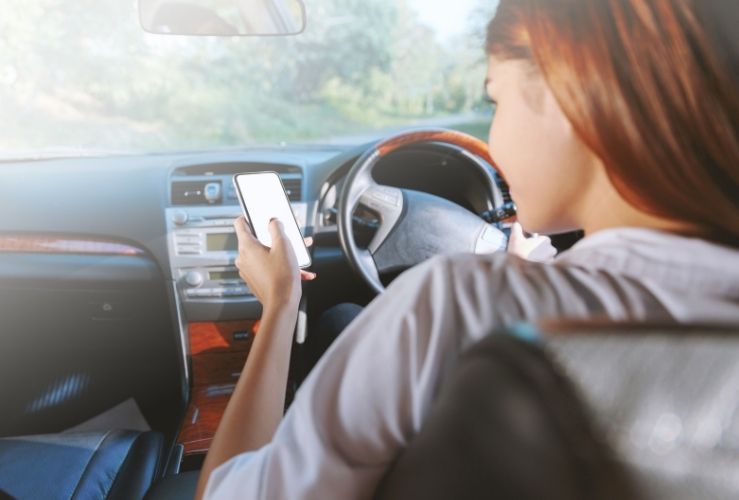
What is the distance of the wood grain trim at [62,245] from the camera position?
2105 mm

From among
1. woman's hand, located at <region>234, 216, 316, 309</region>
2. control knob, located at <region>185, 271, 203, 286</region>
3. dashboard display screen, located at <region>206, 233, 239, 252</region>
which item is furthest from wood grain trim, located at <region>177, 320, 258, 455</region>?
woman's hand, located at <region>234, 216, 316, 309</region>

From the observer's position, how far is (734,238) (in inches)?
23.9

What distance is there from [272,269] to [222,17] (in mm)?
1203

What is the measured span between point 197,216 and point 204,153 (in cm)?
23

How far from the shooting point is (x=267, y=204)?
5.37 ft

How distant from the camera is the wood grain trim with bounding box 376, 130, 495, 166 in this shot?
6.14ft

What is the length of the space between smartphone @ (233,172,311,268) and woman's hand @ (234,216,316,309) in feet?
1.01

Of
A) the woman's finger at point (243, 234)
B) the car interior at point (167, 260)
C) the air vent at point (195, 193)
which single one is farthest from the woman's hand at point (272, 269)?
the air vent at point (195, 193)

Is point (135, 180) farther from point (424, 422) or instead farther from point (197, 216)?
point (424, 422)

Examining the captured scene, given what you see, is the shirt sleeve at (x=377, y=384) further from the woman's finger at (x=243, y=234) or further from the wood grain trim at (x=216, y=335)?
the wood grain trim at (x=216, y=335)

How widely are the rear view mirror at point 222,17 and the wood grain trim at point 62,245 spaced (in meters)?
0.68

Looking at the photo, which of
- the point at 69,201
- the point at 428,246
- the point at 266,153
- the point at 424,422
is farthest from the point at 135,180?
the point at 424,422

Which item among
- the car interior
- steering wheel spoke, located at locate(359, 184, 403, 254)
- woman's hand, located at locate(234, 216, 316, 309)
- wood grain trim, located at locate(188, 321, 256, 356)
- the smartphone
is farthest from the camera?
wood grain trim, located at locate(188, 321, 256, 356)

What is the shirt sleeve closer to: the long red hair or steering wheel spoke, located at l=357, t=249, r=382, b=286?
the long red hair
